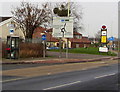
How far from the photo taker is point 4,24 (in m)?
57.2

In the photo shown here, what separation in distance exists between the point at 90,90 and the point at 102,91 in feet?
1.47

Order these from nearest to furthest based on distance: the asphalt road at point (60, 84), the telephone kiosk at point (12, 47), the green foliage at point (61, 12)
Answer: the asphalt road at point (60, 84), the telephone kiosk at point (12, 47), the green foliage at point (61, 12)

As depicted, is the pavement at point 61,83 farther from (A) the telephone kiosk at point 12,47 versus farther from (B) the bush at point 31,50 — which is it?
(B) the bush at point 31,50

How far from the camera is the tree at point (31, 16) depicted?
42.6 m

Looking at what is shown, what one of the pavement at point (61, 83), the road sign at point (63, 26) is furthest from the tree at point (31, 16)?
the pavement at point (61, 83)

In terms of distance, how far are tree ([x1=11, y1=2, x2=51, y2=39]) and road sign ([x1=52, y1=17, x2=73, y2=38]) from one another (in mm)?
12404

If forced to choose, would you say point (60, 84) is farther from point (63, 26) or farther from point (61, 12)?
point (61, 12)

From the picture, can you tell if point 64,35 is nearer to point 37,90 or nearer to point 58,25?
point 58,25

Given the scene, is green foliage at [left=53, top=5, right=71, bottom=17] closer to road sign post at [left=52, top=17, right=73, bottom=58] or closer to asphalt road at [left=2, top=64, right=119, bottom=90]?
road sign post at [left=52, top=17, right=73, bottom=58]

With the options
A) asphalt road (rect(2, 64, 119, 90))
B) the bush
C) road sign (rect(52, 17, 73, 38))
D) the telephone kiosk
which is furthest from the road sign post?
asphalt road (rect(2, 64, 119, 90))

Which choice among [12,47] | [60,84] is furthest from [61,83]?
[12,47]

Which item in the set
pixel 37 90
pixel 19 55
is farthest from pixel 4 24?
pixel 37 90

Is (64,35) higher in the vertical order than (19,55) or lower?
higher

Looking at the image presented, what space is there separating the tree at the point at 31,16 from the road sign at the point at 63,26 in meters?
12.4
